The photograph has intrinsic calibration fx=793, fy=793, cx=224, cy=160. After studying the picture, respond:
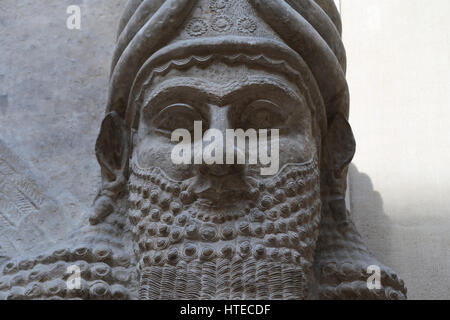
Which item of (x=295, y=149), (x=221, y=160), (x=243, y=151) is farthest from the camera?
(x=295, y=149)

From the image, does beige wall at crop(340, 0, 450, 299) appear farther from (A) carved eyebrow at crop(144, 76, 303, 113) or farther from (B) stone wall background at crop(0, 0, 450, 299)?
(A) carved eyebrow at crop(144, 76, 303, 113)

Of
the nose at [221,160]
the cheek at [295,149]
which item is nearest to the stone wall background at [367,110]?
the nose at [221,160]

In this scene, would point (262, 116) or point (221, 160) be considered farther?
point (262, 116)

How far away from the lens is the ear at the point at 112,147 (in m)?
3.20

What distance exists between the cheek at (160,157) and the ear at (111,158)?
17cm

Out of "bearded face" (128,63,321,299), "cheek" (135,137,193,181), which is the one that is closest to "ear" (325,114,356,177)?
"bearded face" (128,63,321,299)

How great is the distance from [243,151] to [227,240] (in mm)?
327

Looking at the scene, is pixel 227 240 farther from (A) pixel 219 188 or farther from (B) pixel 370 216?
(B) pixel 370 216

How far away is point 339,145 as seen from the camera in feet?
10.8

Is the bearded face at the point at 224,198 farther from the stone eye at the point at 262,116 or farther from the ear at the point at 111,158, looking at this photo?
the ear at the point at 111,158

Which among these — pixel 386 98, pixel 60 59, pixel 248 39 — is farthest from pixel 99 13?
pixel 386 98

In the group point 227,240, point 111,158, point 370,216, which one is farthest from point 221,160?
point 370,216

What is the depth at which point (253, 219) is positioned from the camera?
2.81m

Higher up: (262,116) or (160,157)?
(262,116)
